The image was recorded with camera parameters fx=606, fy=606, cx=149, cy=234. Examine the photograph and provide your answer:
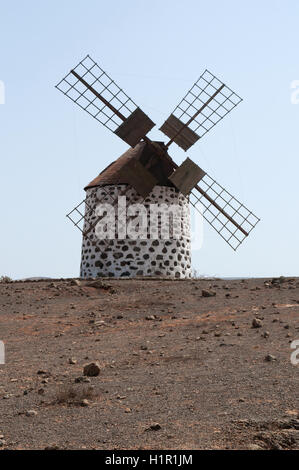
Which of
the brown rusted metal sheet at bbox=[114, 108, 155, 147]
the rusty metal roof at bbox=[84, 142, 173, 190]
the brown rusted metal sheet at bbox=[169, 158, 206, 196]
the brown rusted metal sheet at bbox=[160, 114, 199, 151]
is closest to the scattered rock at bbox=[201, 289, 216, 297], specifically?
the brown rusted metal sheet at bbox=[169, 158, 206, 196]

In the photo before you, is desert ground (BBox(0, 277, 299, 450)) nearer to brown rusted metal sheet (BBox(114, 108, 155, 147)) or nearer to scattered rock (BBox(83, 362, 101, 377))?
scattered rock (BBox(83, 362, 101, 377))

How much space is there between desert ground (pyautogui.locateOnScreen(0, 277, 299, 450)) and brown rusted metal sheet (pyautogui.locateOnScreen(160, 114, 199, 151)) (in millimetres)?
7000

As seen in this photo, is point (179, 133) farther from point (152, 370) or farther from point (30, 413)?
point (30, 413)

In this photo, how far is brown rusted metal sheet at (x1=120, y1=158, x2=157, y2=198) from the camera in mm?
21672

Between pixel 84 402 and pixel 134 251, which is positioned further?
pixel 134 251

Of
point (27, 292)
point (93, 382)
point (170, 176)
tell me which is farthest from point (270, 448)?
point (170, 176)

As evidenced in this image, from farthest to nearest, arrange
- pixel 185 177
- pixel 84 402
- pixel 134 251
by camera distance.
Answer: pixel 185 177, pixel 134 251, pixel 84 402

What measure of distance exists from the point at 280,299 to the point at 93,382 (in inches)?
308

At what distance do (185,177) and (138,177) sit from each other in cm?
172

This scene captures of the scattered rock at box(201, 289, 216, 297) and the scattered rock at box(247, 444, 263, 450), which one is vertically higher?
the scattered rock at box(201, 289, 216, 297)

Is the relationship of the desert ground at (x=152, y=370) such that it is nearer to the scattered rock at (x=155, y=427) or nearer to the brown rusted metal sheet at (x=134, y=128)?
the scattered rock at (x=155, y=427)

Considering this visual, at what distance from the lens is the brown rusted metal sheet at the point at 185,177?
2189cm

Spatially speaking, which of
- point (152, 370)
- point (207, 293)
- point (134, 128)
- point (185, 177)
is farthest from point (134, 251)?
point (152, 370)

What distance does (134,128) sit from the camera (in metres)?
22.0
